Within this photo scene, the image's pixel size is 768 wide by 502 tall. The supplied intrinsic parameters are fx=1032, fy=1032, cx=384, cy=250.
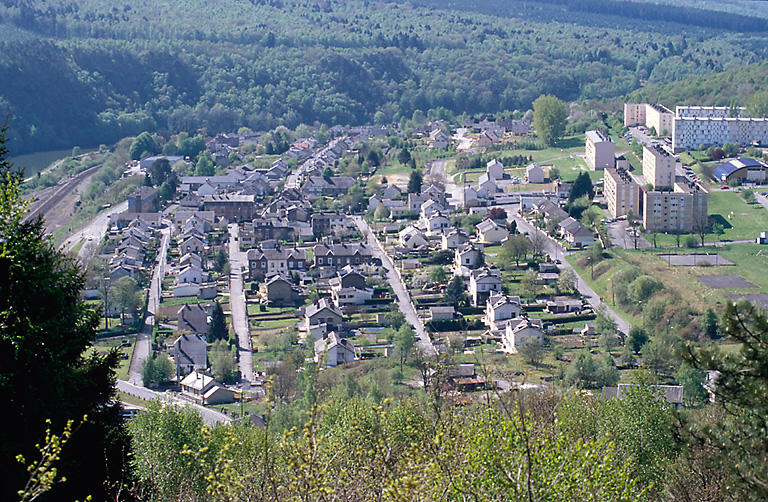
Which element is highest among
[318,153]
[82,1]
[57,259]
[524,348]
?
[82,1]

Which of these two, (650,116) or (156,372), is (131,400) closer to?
(156,372)

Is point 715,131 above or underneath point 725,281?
above

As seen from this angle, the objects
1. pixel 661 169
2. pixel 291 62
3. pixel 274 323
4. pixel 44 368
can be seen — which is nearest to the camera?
pixel 44 368

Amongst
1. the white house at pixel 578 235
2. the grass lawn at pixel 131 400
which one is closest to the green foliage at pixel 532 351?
the grass lawn at pixel 131 400

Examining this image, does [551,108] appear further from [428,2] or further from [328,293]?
[428,2]

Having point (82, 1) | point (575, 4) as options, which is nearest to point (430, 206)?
point (82, 1)

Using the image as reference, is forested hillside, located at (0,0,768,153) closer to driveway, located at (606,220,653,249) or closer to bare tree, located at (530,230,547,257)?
driveway, located at (606,220,653,249)

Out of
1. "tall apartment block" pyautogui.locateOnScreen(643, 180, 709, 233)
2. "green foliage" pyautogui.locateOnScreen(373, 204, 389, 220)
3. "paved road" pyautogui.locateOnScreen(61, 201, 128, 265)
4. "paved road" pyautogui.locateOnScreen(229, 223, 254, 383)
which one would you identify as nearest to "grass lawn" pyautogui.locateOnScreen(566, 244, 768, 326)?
"tall apartment block" pyautogui.locateOnScreen(643, 180, 709, 233)

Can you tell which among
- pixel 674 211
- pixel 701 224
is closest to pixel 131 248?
pixel 674 211

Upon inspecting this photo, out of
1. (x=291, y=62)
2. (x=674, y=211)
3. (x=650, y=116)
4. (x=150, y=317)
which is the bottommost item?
(x=150, y=317)
